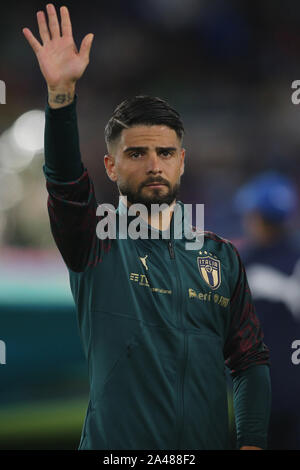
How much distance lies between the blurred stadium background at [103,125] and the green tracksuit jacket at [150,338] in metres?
1.90

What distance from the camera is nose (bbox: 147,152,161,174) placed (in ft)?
5.10

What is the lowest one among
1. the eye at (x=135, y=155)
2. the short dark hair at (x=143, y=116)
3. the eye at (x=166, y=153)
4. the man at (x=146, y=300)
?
the man at (x=146, y=300)

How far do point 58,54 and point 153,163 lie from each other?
1.29 ft

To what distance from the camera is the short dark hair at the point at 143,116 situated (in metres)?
1.62

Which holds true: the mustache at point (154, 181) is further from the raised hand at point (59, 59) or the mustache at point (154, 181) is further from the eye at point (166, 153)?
the raised hand at point (59, 59)

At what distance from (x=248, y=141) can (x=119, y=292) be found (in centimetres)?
470

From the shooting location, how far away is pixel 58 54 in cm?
138

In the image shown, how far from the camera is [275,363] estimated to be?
8.61ft

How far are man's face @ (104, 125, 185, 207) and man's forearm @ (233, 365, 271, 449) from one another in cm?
58

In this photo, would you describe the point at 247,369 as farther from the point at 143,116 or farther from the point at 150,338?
the point at 143,116

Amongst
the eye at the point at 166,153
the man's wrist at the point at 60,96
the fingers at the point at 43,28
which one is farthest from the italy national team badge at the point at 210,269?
the fingers at the point at 43,28

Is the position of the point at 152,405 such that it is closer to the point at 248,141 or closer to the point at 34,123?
the point at 34,123

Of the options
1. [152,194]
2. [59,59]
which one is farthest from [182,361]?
[59,59]

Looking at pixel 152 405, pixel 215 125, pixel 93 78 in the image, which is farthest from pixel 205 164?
pixel 152 405
